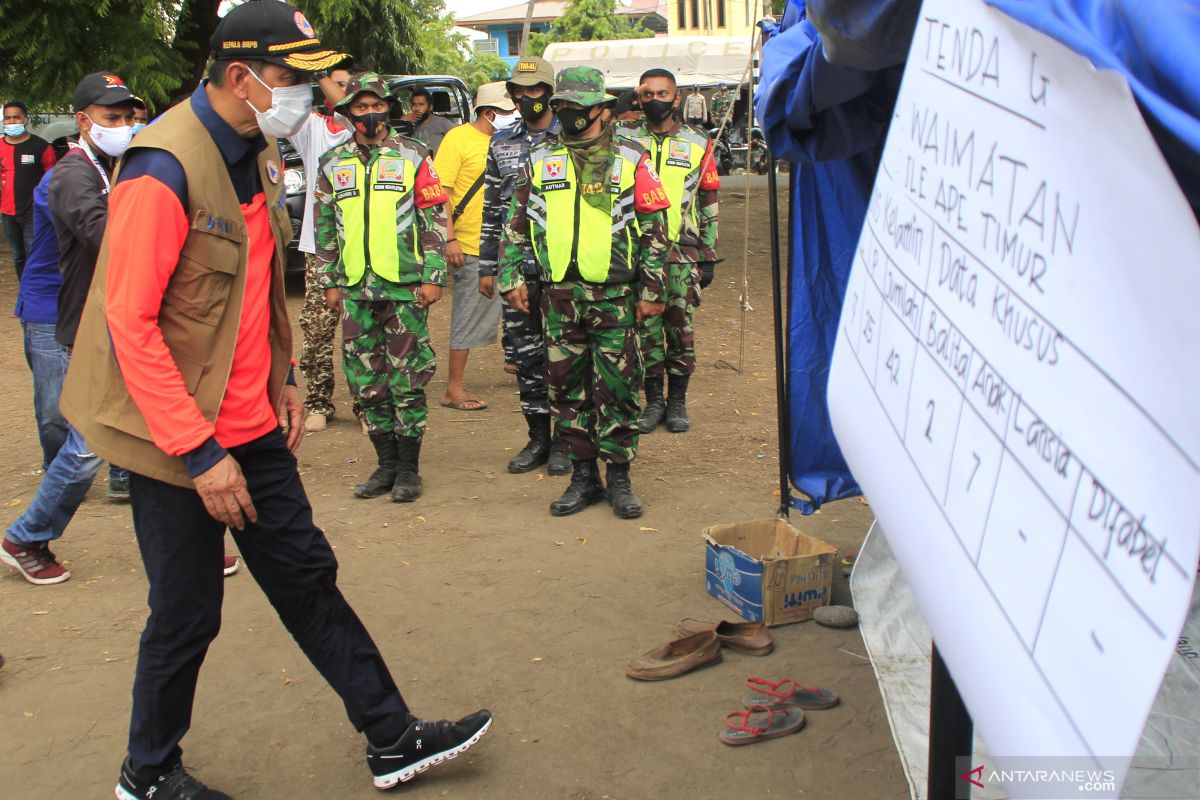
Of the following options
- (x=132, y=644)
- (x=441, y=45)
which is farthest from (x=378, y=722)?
(x=441, y=45)

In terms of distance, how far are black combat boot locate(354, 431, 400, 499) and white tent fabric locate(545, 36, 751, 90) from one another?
97.1 ft

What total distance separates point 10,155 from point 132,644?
9544mm

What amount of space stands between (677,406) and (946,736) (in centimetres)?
533

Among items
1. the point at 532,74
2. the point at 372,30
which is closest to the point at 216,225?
the point at 532,74

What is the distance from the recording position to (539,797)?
134 inches

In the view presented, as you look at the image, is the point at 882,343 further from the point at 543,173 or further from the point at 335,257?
the point at 335,257

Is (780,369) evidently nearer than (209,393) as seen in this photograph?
No

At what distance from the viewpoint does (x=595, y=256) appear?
554 centimetres

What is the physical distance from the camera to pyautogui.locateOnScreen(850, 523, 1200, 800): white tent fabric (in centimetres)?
296

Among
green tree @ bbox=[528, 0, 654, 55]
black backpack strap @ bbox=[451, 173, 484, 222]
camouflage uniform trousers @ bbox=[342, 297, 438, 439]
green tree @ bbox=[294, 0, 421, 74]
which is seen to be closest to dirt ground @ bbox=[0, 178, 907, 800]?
camouflage uniform trousers @ bbox=[342, 297, 438, 439]

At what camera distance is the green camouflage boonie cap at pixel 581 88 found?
5.49 meters

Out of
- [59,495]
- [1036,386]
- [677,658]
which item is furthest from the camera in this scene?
[59,495]

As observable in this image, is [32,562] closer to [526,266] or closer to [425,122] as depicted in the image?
[526,266]

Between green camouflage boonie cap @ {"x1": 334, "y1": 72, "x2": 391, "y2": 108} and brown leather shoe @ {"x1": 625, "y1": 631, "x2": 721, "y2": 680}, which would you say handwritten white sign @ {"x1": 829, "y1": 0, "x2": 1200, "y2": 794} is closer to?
brown leather shoe @ {"x1": 625, "y1": 631, "x2": 721, "y2": 680}
